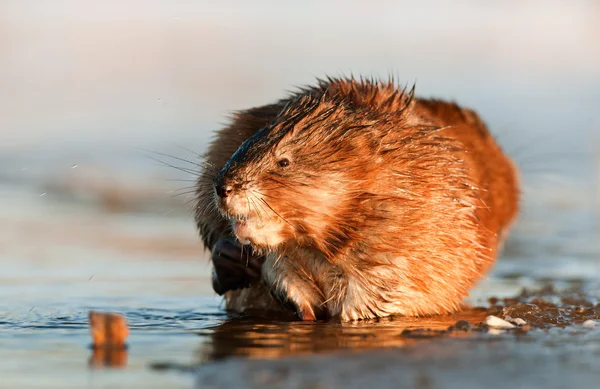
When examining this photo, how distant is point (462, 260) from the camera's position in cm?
639

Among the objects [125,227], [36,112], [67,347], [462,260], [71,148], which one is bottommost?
[67,347]

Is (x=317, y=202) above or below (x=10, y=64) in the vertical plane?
below

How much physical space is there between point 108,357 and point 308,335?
1.12 m

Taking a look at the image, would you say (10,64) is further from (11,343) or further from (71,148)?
(11,343)

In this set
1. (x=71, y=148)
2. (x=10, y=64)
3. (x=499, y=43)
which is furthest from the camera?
(x=499, y=43)

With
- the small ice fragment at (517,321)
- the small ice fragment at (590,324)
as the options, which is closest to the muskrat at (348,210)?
the small ice fragment at (517,321)

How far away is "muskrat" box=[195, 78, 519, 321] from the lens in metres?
5.84

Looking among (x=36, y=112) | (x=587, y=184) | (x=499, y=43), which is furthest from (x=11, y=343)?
(x=499, y=43)

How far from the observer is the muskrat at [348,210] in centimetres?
584

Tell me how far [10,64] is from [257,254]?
12.7m

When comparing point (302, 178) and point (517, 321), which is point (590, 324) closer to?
point (517, 321)

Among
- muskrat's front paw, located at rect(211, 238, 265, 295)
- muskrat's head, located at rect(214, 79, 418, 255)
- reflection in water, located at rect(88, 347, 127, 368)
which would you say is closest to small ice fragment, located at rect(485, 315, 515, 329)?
muskrat's head, located at rect(214, 79, 418, 255)

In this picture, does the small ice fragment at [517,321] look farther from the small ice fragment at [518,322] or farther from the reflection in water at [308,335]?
the reflection in water at [308,335]

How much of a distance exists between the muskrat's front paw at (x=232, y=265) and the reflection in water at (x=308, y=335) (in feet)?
0.98
